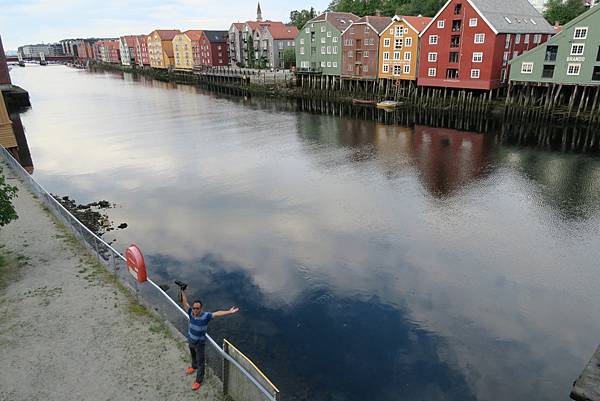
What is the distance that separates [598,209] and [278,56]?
94060 mm

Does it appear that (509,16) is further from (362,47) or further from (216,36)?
(216,36)

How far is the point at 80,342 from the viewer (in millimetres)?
11109

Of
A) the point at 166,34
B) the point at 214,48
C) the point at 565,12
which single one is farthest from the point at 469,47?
the point at 166,34

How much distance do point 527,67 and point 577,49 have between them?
214 inches

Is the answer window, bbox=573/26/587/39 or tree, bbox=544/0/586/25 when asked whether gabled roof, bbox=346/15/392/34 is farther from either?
tree, bbox=544/0/586/25

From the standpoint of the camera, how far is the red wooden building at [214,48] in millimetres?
122062

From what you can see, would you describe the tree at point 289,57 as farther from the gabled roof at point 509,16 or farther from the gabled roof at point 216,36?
the gabled roof at point 509,16

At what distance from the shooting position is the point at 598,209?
25.1 meters

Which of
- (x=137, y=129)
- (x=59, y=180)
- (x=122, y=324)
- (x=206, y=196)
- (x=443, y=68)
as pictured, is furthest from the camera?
(x=443, y=68)

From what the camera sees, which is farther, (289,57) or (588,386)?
(289,57)

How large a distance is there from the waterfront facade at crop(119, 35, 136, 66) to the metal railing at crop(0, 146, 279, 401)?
182137 millimetres

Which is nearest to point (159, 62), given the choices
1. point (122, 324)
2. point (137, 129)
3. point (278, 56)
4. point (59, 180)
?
point (278, 56)

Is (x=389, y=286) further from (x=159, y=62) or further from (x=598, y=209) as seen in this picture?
(x=159, y=62)

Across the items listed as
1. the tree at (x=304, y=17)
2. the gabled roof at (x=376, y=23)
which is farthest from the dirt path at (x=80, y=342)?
the tree at (x=304, y=17)
